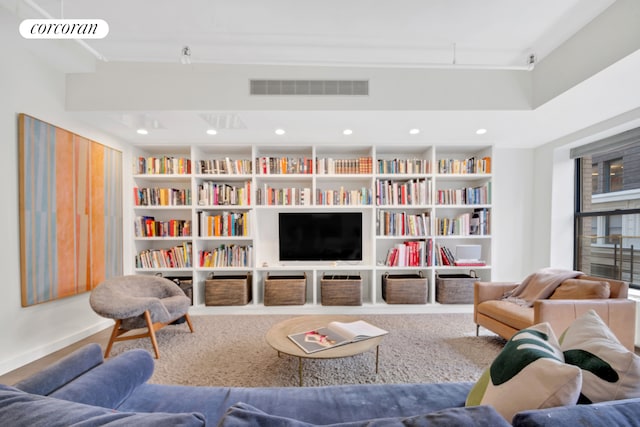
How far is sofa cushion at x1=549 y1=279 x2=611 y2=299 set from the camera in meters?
2.25

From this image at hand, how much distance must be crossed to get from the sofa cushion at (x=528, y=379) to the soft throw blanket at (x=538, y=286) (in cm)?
194

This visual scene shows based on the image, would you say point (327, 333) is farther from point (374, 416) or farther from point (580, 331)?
point (580, 331)

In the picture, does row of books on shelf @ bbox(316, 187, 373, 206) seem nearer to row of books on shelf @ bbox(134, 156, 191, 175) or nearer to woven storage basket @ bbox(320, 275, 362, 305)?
woven storage basket @ bbox(320, 275, 362, 305)

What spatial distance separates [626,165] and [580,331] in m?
3.29

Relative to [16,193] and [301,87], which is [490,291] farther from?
[16,193]

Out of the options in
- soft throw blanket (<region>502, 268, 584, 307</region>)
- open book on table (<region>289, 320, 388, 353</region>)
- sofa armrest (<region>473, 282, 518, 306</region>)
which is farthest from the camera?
sofa armrest (<region>473, 282, 518, 306</region>)

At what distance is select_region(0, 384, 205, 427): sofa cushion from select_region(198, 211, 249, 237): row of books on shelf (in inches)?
121

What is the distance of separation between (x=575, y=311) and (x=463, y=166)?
218cm

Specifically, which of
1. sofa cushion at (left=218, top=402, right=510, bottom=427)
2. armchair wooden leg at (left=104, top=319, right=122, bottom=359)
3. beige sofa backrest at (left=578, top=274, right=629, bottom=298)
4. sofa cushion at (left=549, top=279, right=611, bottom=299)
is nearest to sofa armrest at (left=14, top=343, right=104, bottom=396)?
sofa cushion at (left=218, top=402, right=510, bottom=427)

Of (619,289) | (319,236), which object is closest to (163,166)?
(319,236)

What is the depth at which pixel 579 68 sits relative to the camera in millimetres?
2236

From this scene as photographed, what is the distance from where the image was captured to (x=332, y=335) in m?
2.09

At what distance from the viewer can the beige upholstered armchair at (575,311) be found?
2127mm

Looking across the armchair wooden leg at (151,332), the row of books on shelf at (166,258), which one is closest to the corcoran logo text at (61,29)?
the armchair wooden leg at (151,332)
